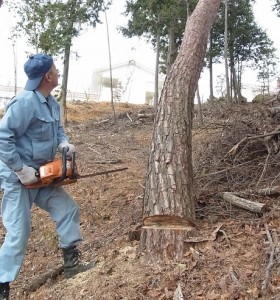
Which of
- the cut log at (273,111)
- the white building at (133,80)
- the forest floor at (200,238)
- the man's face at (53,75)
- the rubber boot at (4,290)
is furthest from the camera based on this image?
the white building at (133,80)

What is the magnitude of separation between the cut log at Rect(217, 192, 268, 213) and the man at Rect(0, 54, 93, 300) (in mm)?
1434

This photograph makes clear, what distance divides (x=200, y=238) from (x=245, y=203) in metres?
0.68

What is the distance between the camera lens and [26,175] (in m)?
3.26

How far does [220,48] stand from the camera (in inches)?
777

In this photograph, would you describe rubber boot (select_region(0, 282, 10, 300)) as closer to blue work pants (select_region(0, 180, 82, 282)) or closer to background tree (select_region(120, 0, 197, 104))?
blue work pants (select_region(0, 180, 82, 282))

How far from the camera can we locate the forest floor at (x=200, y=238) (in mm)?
2941

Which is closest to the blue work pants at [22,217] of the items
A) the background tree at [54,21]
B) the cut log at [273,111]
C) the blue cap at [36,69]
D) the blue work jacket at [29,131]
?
the blue work jacket at [29,131]

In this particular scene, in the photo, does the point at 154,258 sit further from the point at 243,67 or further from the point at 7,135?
the point at 243,67

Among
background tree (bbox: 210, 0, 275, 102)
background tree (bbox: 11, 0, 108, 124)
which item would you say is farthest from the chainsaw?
background tree (bbox: 210, 0, 275, 102)

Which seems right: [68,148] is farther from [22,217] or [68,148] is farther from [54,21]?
[54,21]

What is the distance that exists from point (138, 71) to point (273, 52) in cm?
2148

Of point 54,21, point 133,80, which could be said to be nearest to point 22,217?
point 54,21

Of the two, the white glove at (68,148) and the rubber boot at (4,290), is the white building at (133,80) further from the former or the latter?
the rubber boot at (4,290)

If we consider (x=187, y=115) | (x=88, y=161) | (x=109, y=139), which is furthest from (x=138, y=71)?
(x=187, y=115)
